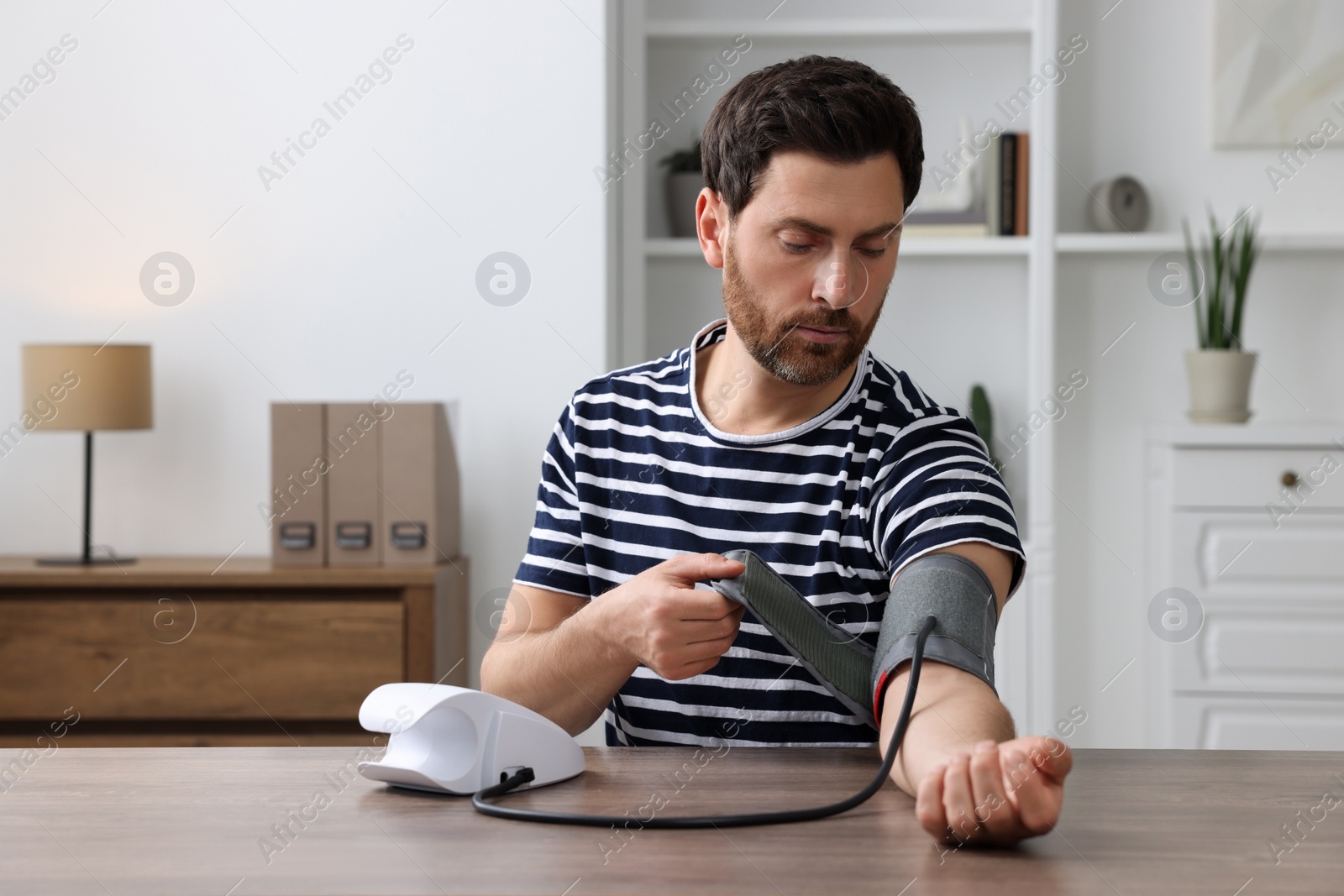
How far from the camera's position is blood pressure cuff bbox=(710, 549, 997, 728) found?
0.91m

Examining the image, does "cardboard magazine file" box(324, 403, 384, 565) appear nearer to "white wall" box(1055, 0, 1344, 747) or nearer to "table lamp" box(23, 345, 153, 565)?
"table lamp" box(23, 345, 153, 565)

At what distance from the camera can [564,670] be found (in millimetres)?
1136

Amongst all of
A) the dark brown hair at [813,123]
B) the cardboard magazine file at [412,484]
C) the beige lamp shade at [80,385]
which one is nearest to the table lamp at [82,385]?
the beige lamp shade at [80,385]

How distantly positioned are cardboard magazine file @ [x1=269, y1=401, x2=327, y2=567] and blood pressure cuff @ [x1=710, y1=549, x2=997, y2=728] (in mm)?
1655

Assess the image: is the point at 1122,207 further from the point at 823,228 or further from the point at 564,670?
the point at 564,670

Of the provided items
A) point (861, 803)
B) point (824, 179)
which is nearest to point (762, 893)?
point (861, 803)

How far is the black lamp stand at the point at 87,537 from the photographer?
8.25 ft

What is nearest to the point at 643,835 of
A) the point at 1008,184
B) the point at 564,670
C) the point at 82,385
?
the point at 564,670

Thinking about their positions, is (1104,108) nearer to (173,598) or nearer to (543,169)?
(543,169)

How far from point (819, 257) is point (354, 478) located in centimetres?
151

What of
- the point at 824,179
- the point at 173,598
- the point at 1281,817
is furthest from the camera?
the point at 173,598

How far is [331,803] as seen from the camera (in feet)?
2.77

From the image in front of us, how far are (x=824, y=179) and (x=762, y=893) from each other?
0.73 meters

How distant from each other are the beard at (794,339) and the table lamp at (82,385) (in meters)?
1.74
